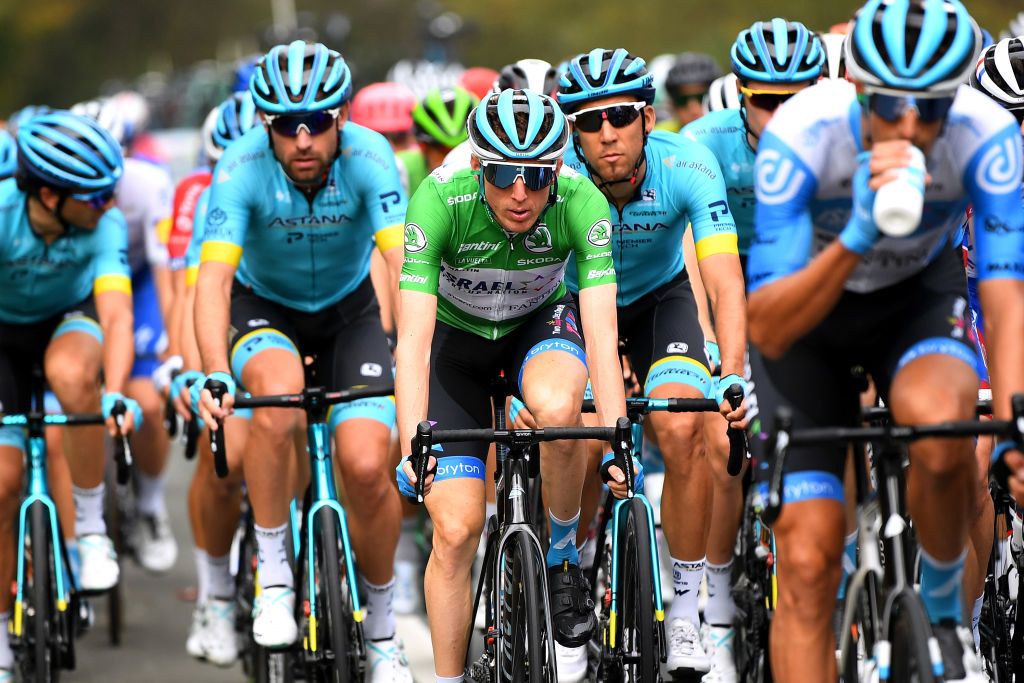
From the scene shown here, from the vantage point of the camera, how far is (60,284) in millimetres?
7949

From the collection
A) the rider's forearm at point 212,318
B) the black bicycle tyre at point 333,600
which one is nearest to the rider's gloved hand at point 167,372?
the rider's forearm at point 212,318

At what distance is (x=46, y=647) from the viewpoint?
7.20 metres

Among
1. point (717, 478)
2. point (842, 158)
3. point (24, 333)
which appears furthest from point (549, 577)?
point (24, 333)

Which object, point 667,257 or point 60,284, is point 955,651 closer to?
point 667,257

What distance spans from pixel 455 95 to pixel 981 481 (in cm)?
397

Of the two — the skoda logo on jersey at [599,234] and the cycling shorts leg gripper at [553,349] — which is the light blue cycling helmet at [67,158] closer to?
the cycling shorts leg gripper at [553,349]

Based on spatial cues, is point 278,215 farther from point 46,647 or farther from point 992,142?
point 992,142

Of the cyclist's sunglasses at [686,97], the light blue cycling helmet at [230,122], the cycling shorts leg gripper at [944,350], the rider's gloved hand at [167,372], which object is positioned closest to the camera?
the cycling shorts leg gripper at [944,350]

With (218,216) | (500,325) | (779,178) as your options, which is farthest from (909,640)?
(218,216)

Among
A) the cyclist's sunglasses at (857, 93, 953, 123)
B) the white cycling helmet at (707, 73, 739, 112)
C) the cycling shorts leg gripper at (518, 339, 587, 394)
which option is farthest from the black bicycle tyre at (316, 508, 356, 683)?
the white cycling helmet at (707, 73, 739, 112)

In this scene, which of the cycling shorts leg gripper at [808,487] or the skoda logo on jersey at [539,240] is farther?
the skoda logo on jersey at [539,240]

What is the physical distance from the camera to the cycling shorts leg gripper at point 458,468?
5914mm

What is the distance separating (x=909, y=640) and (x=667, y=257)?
2.99m

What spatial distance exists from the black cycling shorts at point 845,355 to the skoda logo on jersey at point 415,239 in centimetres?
139
